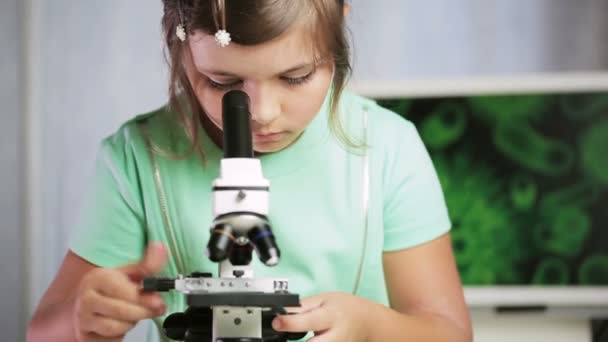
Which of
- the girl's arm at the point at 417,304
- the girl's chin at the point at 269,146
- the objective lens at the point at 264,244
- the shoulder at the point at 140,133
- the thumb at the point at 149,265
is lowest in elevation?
the girl's arm at the point at 417,304

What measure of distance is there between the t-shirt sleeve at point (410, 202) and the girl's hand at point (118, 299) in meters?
0.32

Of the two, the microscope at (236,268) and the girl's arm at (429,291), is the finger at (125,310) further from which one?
the girl's arm at (429,291)

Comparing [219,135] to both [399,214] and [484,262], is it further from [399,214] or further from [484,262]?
[484,262]

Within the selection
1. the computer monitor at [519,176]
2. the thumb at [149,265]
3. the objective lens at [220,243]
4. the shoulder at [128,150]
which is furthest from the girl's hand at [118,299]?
the computer monitor at [519,176]

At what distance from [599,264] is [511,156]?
224mm

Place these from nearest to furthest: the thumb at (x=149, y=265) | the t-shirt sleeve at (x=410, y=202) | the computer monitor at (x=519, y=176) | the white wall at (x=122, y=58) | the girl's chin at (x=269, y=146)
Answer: the thumb at (x=149, y=265) < the girl's chin at (x=269, y=146) < the t-shirt sleeve at (x=410, y=202) < the computer monitor at (x=519, y=176) < the white wall at (x=122, y=58)

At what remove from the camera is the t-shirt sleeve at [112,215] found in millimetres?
822

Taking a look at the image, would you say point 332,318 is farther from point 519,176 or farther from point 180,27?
point 519,176

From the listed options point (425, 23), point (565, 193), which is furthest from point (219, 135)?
point (425, 23)

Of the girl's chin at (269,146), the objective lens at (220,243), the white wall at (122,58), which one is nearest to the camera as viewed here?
the objective lens at (220,243)

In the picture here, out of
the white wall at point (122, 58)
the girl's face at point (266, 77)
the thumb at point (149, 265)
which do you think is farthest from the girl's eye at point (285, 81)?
the white wall at point (122, 58)

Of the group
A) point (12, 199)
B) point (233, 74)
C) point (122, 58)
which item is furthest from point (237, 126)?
point (12, 199)

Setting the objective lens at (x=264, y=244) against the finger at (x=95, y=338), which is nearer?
the objective lens at (x=264, y=244)

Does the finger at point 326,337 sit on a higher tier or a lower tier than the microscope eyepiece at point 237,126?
lower
